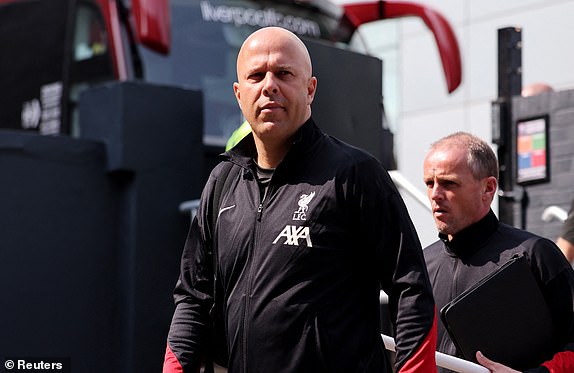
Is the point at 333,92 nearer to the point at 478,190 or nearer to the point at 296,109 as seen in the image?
the point at 478,190

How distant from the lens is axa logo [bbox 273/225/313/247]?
301cm

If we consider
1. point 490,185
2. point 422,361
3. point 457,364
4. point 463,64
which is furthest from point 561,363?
point 463,64

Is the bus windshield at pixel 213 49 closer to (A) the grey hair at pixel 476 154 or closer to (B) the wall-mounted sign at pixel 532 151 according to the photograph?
(B) the wall-mounted sign at pixel 532 151

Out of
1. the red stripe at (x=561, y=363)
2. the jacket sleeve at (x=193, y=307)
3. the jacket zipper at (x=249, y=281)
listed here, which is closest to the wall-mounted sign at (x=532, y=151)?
the red stripe at (x=561, y=363)

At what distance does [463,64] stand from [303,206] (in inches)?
586

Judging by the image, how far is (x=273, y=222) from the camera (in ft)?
10.1

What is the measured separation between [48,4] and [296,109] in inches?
291

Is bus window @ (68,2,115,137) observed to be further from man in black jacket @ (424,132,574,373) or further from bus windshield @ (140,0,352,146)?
man in black jacket @ (424,132,574,373)

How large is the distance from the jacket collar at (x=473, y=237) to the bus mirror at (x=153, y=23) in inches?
178

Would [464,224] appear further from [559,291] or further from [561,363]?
[561,363]

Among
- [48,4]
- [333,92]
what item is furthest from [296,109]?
[48,4]

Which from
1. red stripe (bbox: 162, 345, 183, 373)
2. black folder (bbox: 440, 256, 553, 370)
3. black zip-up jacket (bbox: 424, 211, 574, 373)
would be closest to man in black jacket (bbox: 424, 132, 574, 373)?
black zip-up jacket (bbox: 424, 211, 574, 373)

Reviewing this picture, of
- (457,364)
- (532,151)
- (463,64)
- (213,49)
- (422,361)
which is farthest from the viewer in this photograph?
(463,64)

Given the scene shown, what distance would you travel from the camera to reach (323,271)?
118 inches
